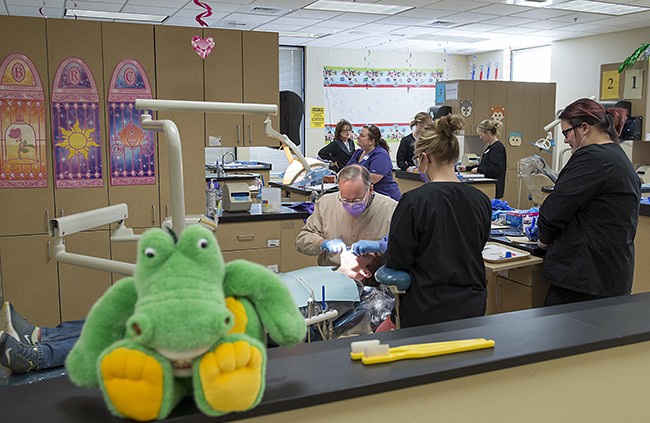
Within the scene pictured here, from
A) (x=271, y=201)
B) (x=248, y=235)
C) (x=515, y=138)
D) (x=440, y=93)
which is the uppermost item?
(x=440, y=93)

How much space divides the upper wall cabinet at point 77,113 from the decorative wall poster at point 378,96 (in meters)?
7.64

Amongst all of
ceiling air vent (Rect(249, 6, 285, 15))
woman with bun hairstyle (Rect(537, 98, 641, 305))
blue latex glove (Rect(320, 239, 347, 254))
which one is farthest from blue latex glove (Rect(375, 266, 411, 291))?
ceiling air vent (Rect(249, 6, 285, 15))

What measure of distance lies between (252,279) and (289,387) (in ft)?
0.74

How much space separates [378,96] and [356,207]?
29.6 ft

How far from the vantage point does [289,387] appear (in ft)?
3.77

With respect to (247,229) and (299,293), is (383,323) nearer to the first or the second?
(299,293)

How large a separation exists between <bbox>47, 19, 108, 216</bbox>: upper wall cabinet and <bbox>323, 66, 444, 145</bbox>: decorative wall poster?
7.64m

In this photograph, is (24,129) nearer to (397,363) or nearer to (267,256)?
(267,256)

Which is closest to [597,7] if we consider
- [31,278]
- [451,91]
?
[451,91]

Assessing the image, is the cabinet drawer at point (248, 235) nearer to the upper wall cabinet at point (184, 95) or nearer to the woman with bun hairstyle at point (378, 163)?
the upper wall cabinet at point (184, 95)

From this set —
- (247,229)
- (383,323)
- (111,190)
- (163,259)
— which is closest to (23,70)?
(111,190)

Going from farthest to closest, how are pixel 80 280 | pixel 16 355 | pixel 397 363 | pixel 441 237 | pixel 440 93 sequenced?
1. pixel 440 93
2. pixel 80 280
3. pixel 441 237
4. pixel 16 355
5. pixel 397 363

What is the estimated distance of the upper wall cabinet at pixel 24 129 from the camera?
3.91 meters

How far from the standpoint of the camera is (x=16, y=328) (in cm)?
208
